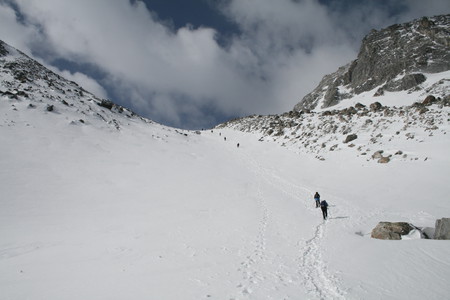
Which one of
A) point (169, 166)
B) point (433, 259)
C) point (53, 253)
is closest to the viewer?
point (433, 259)

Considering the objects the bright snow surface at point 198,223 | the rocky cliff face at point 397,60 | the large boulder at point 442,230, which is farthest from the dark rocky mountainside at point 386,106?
the large boulder at point 442,230

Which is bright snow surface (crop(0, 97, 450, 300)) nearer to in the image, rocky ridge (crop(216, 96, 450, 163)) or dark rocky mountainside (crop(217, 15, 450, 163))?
rocky ridge (crop(216, 96, 450, 163))

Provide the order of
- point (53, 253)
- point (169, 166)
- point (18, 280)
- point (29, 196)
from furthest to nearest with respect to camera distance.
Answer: point (169, 166) < point (29, 196) < point (53, 253) < point (18, 280)

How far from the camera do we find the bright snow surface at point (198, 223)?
8172 mm

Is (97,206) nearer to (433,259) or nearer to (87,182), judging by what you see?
(87,182)

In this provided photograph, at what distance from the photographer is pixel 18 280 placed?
820cm

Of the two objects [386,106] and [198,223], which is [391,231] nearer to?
[198,223]

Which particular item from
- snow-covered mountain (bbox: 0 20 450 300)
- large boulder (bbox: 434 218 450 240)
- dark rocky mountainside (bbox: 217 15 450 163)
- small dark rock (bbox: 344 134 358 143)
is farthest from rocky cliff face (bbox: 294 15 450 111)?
large boulder (bbox: 434 218 450 240)

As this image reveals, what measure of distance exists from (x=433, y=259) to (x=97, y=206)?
18.6 meters

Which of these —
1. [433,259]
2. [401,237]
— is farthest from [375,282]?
[401,237]

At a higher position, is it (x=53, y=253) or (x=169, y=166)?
(x=169, y=166)

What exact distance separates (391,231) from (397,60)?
314 ft

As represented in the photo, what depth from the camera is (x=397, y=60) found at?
8500cm

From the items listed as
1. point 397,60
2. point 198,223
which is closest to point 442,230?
point 198,223
